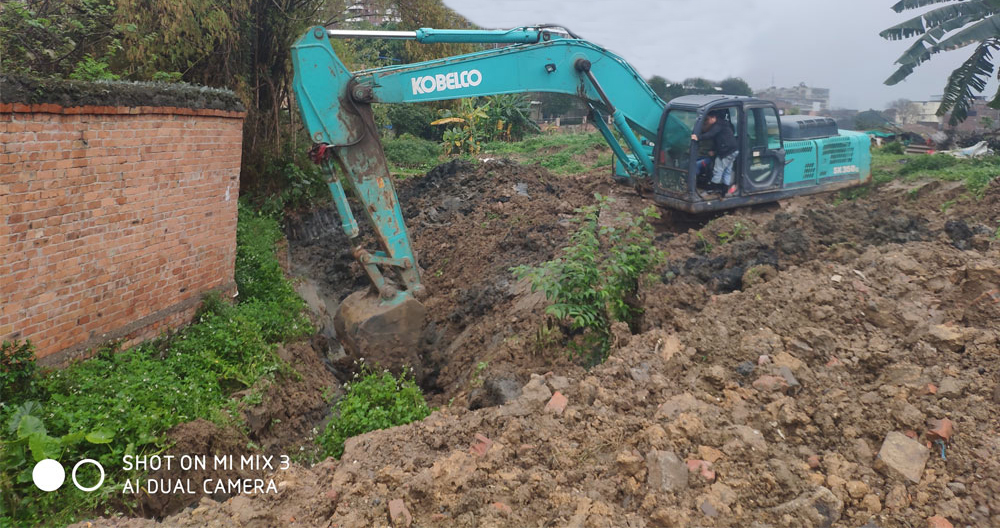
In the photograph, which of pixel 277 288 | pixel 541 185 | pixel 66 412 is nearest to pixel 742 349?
pixel 66 412

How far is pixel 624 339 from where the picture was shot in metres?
5.18

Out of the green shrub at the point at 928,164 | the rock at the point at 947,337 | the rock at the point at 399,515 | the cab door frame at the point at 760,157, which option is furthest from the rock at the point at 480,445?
the green shrub at the point at 928,164

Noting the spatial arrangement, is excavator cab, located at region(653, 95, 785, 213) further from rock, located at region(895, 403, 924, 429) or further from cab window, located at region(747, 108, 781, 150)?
rock, located at region(895, 403, 924, 429)

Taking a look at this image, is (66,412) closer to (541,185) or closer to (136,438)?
(136,438)

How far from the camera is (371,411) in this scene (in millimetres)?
4910

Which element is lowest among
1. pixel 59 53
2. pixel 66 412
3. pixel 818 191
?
pixel 66 412

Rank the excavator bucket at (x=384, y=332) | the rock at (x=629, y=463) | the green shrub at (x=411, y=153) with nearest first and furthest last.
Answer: the rock at (x=629, y=463), the excavator bucket at (x=384, y=332), the green shrub at (x=411, y=153)

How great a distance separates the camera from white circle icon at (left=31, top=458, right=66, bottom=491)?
387cm

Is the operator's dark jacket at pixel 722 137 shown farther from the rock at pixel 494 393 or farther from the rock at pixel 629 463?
the rock at pixel 629 463

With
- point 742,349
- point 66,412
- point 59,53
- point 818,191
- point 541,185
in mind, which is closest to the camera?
point 66,412

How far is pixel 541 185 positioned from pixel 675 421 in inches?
317

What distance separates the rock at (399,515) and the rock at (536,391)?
1182 millimetres

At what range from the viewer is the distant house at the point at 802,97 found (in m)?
28.2

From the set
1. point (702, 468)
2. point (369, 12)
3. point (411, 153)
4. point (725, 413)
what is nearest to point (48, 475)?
point (702, 468)
